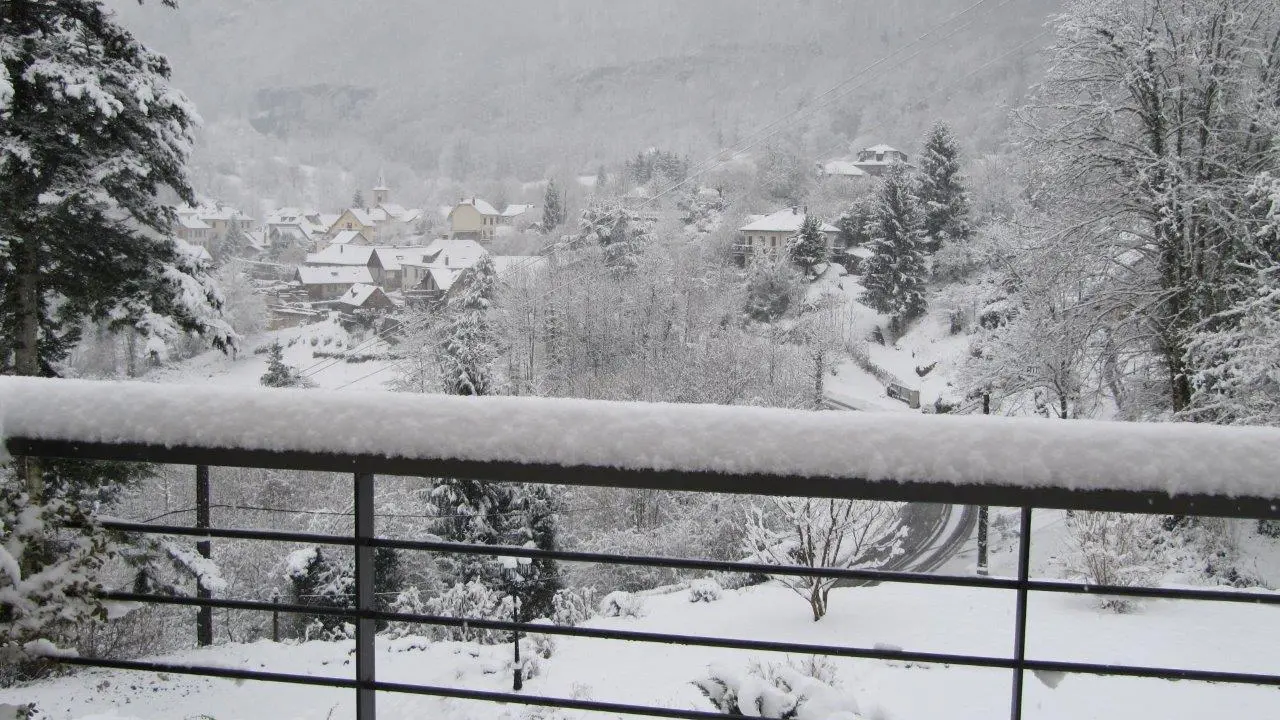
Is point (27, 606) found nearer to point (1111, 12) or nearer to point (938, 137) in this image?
point (1111, 12)

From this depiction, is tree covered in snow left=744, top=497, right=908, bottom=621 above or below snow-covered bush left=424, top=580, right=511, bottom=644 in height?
above

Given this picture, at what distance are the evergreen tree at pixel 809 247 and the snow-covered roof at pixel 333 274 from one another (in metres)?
23.2

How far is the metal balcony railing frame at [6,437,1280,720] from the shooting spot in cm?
93

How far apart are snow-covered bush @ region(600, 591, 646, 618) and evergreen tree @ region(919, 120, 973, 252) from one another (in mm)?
24801

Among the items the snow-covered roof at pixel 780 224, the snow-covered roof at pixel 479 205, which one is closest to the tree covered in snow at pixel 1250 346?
the snow-covered roof at pixel 780 224

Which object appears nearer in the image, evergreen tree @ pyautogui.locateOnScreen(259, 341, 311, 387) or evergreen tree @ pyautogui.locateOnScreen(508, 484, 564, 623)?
evergreen tree @ pyautogui.locateOnScreen(508, 484, 564, 623)

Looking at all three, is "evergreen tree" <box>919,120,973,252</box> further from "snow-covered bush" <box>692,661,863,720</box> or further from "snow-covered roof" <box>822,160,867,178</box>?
"snow-covered bush" <box>692,661,863,720</box>

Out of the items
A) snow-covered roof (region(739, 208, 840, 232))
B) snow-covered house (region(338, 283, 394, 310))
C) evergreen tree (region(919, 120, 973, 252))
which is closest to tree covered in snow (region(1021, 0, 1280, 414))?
evergreen tree (region(919, 120, 973, 252))

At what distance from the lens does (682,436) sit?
0.98 meters

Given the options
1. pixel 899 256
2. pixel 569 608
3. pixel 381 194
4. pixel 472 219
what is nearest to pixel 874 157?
pixel 899 256

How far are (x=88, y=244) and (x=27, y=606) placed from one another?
9.16 metres

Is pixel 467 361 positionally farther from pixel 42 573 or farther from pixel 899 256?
pixel 899 256

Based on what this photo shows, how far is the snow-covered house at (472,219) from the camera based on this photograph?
55.4 metres

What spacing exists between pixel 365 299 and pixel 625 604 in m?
36.0
